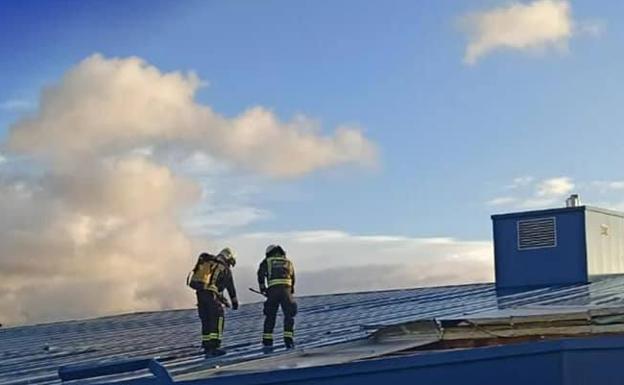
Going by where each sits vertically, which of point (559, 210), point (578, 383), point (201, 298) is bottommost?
point (578, 383)

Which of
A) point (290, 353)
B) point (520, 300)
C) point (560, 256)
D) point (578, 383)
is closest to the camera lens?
point (578, 383)

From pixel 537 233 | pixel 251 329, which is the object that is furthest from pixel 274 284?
pixel 537 233

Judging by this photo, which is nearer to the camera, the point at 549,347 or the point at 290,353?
the point at 549,347

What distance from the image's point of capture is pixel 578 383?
33.0 feet

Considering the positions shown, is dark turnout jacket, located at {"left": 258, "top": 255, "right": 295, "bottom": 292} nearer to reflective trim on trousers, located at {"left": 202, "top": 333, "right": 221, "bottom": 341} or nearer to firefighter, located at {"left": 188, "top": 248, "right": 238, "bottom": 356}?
firefighter, located at {"left": 188, "top": 248, "right": 238, "bottom": 356}

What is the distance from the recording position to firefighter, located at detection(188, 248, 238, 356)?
46.1ft

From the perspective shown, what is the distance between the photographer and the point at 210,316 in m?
14.1

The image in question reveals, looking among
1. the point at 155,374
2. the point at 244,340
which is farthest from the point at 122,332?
the point at 155,374

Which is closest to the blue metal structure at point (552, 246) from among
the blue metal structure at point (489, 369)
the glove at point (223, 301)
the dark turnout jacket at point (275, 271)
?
the dark turnout jacket at point (275, 271)

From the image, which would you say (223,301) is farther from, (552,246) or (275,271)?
(552,246)

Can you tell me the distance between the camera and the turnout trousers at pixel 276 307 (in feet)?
46.6

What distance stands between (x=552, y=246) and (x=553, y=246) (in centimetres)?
5

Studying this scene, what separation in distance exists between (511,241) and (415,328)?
1026 cm

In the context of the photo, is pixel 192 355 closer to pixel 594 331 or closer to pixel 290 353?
pixel 290 353
